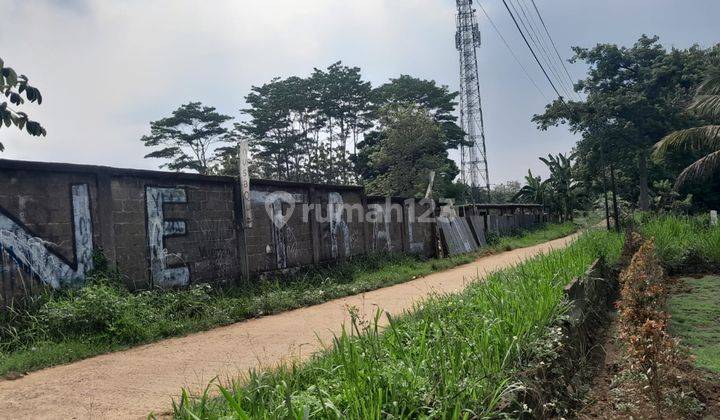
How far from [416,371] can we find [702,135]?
1761cm

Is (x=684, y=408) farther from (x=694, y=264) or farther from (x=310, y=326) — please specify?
(x=694, y=264)

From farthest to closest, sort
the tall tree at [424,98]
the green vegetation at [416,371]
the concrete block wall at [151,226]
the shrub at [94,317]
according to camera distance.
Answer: the tall tree at [424,98] < the concrete block wall at [151,226] < the shrub at [94,317] < the green vegetation at [416,371]

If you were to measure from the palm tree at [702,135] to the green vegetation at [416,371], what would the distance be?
13.3m

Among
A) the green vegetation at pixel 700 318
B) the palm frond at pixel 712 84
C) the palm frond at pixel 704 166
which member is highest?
the palm frond at pixel 712 84

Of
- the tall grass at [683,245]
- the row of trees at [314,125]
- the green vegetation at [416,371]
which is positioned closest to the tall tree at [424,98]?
the row of trees at [314,125]

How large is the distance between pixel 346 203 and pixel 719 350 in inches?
331

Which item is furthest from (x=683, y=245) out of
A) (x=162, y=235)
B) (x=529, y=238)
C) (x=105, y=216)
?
(x=529, y=238)

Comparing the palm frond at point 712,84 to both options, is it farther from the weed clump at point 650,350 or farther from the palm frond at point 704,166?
the weed clump at point 650,350

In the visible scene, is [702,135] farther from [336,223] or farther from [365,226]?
[336,223]

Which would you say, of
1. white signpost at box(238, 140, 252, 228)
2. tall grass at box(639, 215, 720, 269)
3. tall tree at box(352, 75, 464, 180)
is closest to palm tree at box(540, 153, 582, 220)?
tall tree at box(352, 75, 464, 180)

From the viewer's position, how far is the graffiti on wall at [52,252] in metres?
6.21

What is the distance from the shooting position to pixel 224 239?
9133 mm

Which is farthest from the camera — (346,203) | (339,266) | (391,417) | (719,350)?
(346,203)

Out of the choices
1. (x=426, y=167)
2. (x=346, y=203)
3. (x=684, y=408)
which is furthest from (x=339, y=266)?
(x=426, y=167)
